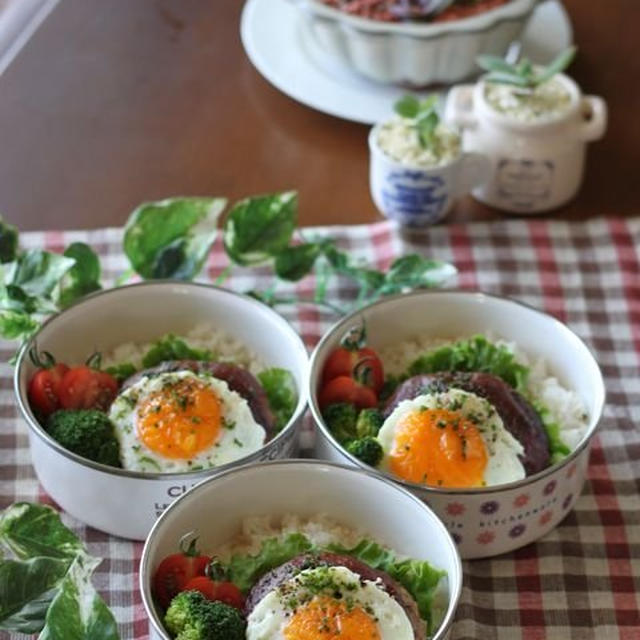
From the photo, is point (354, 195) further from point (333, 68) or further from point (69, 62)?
point (69, 62)

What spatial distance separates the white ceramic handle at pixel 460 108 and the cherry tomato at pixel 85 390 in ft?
2.65

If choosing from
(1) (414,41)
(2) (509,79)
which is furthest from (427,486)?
(1) (414,41)

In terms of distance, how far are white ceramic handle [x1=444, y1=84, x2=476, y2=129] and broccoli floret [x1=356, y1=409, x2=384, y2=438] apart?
0.72 m

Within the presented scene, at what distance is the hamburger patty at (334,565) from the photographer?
1.41 meters

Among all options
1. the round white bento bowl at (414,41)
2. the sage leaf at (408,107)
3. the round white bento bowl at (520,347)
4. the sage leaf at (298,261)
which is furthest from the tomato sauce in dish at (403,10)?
the round white bento bowl at (520,347)

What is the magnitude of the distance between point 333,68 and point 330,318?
0.63m

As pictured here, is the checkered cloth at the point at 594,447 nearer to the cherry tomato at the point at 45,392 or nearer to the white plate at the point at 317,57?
the cherry tomato at the point at 45,392

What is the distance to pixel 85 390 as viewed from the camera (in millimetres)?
1690

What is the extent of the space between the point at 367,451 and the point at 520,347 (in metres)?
0.37

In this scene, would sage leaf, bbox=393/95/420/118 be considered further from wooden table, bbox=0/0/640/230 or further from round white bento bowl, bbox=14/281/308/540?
round white bento bowl, bbox=14/281/308/540

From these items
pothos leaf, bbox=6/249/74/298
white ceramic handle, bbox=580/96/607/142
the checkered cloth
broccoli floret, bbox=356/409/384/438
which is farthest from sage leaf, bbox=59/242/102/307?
white ceramic handle, bbox=580/96/607/142

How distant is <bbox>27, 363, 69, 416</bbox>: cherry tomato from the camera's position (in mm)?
1674

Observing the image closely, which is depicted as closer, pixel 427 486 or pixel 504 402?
pixel 427 486

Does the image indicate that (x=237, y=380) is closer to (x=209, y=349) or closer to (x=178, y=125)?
(x=209, y=349)
